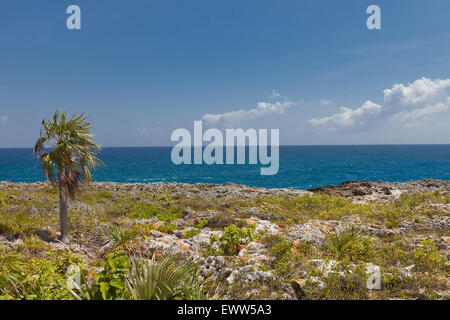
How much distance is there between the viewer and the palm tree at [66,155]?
9.42m

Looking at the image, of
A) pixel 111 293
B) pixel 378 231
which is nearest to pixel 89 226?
pixel 111 293

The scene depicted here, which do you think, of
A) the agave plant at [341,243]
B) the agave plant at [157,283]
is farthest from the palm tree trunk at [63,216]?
the agave plant at [341,243]

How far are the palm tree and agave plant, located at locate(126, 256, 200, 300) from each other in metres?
6.22

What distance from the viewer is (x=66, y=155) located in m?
9.53

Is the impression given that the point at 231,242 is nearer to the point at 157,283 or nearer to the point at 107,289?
the point at 157,283

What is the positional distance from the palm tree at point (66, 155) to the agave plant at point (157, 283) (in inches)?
245

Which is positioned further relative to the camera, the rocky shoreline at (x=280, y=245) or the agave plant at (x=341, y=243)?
the agave plant at (x=341, y=243)

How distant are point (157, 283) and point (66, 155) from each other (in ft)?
23.4

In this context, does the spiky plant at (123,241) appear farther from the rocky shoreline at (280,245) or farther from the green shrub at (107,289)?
the green shrub at (107,289)

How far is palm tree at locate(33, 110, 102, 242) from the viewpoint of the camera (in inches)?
371

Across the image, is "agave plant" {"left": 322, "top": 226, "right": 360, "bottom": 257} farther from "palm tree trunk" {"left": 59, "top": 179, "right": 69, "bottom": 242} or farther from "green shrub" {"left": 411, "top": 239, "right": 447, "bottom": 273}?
"palm tree trunk" {"left": 59, "top": 179, "right": 69, "bottom": 242}

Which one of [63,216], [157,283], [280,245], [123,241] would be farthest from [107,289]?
[63,216]
